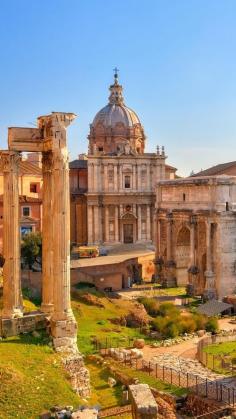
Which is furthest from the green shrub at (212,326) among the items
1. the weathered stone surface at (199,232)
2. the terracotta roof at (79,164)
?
the terracotta roof at (79,164)

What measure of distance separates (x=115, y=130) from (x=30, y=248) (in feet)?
75.6

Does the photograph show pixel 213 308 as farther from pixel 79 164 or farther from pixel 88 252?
pixel 79 164

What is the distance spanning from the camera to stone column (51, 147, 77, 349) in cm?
1612

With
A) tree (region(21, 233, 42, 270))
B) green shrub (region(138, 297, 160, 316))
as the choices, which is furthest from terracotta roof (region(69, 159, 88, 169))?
green shrub (region(138, 297, 160, 316))

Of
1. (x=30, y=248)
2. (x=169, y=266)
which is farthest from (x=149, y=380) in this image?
(x=169, y=266)

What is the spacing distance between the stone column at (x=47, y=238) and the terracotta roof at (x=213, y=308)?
16034mm

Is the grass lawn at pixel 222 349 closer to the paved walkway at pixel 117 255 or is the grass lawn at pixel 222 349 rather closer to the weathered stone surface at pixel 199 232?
the weathered stone surface at pixel 199 232

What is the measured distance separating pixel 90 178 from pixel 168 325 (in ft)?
80.6

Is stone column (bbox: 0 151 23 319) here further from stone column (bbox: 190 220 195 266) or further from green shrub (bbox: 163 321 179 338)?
stone column (bbox: 190 220 195 266)

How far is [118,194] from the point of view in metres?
50.3

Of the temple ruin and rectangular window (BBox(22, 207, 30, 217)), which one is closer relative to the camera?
the temple ruin

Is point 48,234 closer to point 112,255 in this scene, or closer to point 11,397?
point 11,397

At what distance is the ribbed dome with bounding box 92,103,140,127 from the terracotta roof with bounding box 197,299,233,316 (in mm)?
26321

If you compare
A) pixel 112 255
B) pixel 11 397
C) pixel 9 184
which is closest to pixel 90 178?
pixel 112 255
